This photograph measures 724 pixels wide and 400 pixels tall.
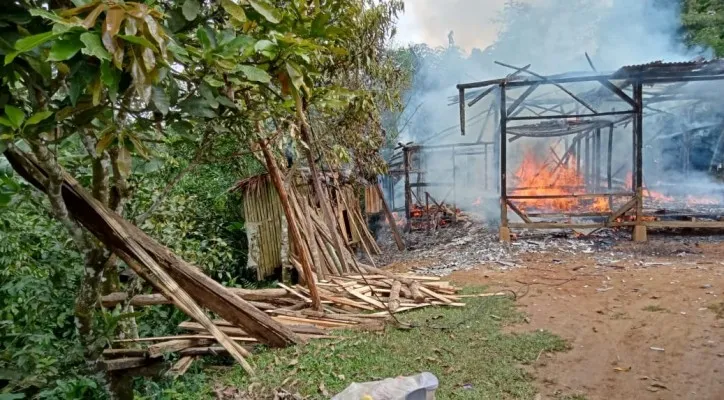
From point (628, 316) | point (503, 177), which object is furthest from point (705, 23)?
point (628, 316)

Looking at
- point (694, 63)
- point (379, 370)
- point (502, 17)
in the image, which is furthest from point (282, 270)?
point (502, 17)

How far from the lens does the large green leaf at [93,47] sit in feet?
5.08

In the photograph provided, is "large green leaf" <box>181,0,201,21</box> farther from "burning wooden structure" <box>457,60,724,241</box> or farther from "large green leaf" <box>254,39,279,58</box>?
"burning wooden structure" <box>457,60,724,241</box>

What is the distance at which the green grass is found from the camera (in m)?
4.20

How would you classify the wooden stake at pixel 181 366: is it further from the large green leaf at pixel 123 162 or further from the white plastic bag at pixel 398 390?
the large green leaf at pixel 123 162

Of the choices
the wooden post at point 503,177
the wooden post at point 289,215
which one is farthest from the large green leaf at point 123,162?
the wooden post at point 503,177

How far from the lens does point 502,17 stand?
1276 inches

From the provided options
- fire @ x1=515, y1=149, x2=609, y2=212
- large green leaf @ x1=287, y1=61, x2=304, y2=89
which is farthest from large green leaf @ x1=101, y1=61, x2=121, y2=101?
fire @ x1=515, y1=149, x2=609, y2=212

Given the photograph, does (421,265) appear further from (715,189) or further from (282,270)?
(715,189)

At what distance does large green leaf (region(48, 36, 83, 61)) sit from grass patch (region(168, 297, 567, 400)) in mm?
3334

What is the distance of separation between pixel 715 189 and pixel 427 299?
14310 mm

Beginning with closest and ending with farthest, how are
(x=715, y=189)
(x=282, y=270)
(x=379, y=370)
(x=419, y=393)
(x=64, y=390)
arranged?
(x=419, y=393) < (x=64, y=390) < (x=379, y=370) < (x=282, y=270) < (x=715, y=189)

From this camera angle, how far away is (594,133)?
52.0ft

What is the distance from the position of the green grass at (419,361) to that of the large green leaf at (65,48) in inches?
131
